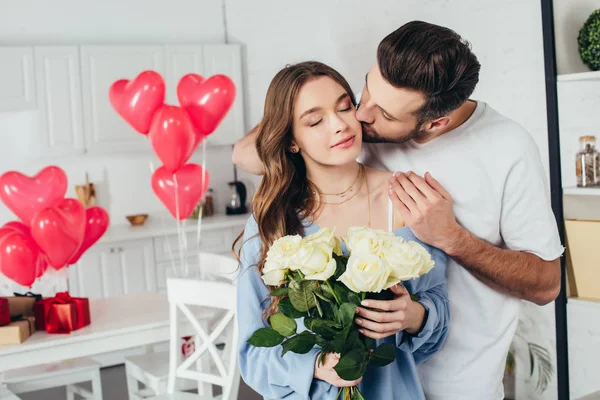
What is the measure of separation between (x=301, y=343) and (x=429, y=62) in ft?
2.11

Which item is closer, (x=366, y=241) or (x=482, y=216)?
(x=366, y=241)

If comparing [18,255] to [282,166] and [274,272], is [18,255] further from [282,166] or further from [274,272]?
[274,272]

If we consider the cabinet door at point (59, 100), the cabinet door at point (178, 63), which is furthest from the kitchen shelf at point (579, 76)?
the cabinet door at point (59, 100)

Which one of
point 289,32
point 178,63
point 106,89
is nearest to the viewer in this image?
point 106,89

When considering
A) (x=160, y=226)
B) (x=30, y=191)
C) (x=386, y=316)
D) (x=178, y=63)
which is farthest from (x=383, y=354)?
(x=178, y=63)

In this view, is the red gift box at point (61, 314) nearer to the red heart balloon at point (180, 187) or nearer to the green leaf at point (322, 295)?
the red heart balloon at point (180, 187)

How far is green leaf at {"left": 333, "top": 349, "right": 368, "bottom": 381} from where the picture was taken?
1420 mm

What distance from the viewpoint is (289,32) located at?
5.47 meters

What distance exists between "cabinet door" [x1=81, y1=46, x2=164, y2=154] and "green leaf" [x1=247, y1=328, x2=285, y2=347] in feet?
13.6

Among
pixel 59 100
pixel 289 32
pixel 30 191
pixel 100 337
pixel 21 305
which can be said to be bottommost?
pixel 100 337

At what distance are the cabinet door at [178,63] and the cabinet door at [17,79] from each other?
98 cm

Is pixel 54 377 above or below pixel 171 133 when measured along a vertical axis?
below

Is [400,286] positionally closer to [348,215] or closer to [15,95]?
[348,215]

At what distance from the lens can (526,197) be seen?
176 centimetres
